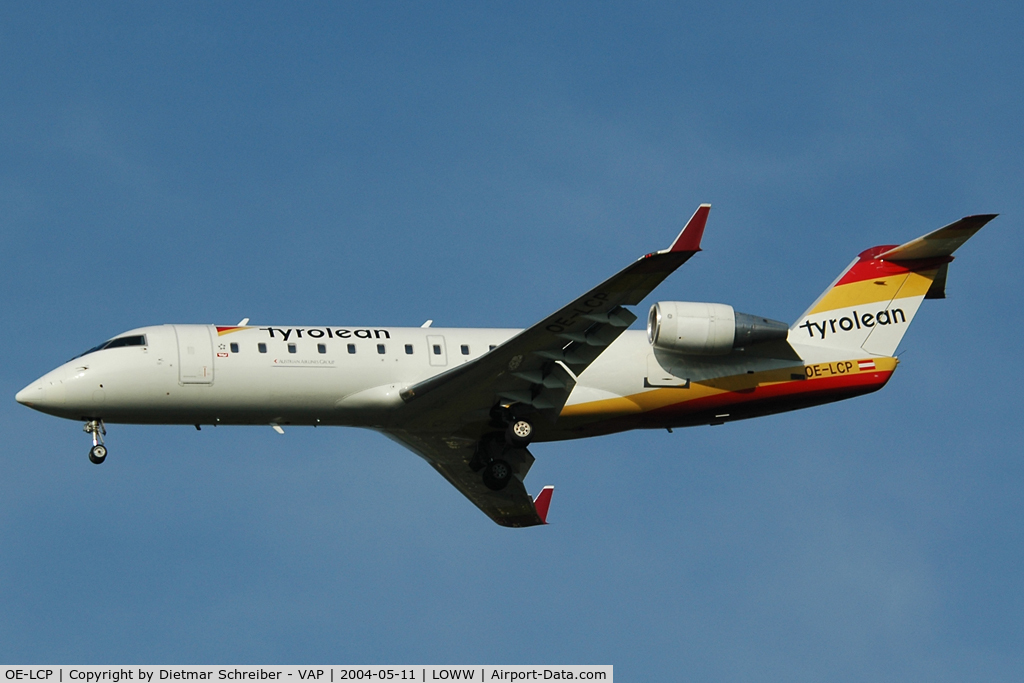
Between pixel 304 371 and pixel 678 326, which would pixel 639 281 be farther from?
pixel 304 371

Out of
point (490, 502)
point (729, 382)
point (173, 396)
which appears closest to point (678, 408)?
point (729, 382)

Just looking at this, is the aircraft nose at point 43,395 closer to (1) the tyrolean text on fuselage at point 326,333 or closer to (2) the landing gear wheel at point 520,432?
(1) the tyrolean text on fuselage at point 326,333

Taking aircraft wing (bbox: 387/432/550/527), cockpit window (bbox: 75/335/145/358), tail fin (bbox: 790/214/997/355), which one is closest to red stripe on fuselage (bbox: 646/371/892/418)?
tail fin (bbox: 790/214/997/355)

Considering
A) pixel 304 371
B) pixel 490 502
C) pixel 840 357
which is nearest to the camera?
pixel 304 371

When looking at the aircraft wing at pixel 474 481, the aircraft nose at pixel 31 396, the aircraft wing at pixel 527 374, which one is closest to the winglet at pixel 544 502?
the aircraft wing at pixel 474 481

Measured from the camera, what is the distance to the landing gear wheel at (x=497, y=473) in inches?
1233

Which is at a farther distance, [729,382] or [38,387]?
[729,382]

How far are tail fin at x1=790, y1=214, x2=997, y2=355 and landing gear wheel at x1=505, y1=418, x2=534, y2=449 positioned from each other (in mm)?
6239

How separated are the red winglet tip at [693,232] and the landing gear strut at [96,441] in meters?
11.6

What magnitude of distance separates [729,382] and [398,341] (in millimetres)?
6777

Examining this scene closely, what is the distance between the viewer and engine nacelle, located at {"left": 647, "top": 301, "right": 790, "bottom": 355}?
30.3 meters

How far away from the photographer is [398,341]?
30.4 metres

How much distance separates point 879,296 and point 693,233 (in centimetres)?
800

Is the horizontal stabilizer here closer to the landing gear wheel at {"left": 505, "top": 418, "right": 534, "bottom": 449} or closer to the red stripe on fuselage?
the red stripe on fuselage
